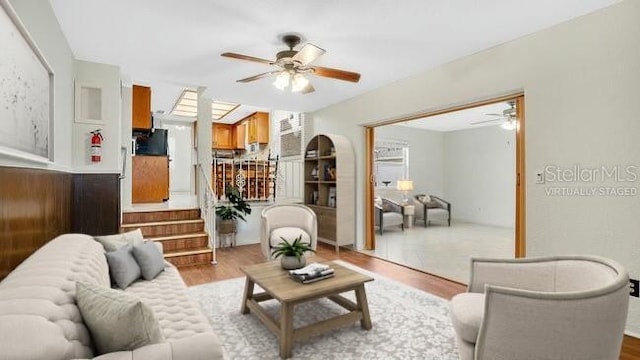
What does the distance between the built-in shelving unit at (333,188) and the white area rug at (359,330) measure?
192 cm

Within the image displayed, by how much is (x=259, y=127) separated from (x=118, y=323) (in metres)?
7.03

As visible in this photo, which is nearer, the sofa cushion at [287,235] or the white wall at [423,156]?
the sofa cushion at [287,235]

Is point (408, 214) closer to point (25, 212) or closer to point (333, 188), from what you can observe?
point (333, 188)

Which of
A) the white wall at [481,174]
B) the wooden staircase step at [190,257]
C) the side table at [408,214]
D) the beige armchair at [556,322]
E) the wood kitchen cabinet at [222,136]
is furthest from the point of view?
the wood kitchen cabinet at [222,136]

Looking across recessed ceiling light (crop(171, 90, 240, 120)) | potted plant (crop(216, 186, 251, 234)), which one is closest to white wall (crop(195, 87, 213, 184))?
potted plant (crop(216, 186, 251, 234))

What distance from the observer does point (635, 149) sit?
2369 millimetres

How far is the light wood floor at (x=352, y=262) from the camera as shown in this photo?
348 centimetres

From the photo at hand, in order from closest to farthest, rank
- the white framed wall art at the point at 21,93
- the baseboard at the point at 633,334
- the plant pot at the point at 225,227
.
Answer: the white framed wall art at the point at 21,93 < the baseboard at the point at 633,334 < the plant pot at the point at 225,227

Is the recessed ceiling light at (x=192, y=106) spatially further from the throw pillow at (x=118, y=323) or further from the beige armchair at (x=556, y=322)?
the beige armchair at (x=556, y=322)

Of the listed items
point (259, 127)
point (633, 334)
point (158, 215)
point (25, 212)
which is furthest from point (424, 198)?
point (25, 212)


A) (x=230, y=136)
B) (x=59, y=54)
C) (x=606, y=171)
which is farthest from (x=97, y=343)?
(x=230, y=136)

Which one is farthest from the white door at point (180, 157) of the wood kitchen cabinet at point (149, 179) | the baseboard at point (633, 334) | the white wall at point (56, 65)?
the baseboard at point (633, 334)

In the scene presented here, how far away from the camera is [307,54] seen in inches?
111

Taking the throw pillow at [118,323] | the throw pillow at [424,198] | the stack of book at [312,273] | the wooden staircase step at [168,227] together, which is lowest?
the stack of book at [312,273]
